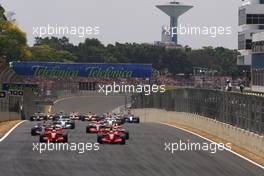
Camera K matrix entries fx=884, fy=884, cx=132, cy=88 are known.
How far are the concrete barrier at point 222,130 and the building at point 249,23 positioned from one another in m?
45.9

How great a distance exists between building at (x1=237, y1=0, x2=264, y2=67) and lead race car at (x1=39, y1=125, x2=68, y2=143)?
82889 mm

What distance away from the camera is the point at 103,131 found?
36.9m

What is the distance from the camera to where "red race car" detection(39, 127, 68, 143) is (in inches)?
1417

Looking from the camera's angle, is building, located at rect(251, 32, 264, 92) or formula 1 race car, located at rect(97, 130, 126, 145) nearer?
formula 1 race car, located at rect(97, 130, 126, 145)

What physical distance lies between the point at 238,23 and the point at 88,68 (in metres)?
28.4

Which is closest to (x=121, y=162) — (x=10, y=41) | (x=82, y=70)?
(x=82, y=70)

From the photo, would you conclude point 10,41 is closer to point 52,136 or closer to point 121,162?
point 52,136

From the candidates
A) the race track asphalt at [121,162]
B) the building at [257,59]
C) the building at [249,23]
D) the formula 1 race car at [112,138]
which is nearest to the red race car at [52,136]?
the race track asphalt at [121,162]

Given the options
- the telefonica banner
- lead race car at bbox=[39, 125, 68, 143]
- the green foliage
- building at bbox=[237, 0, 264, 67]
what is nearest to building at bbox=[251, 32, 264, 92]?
building at bbox=[237, 0, 264, 67]

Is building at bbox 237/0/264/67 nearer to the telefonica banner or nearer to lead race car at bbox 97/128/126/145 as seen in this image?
the telefonica banner

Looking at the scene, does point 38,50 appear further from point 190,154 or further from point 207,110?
point 190,154

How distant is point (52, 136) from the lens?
1416 inches

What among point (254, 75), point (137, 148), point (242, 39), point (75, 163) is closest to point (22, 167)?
point (75, 163)

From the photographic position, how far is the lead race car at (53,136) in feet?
118
